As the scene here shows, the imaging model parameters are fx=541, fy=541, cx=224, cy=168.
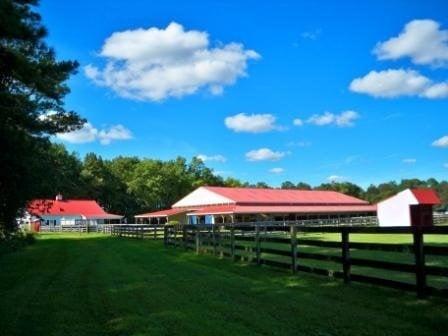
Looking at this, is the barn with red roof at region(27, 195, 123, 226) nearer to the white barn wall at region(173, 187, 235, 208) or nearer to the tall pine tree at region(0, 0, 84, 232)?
the white barn wall at region(173, 187, 235, 208)

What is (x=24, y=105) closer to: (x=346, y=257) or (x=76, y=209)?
(x=346, y=257)

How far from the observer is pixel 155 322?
7.64 metres

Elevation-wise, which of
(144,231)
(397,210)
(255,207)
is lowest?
(144,231)

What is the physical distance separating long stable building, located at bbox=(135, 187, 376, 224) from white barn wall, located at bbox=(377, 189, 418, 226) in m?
14.5

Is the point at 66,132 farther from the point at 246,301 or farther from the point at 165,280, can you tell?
A: the point at 246,301

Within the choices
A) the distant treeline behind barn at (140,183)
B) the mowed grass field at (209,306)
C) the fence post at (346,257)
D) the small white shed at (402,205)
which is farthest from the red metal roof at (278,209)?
the fence post at (346,257)

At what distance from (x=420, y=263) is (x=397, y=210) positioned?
43484 millimetres

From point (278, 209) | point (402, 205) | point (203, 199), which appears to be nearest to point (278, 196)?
point (278, 209)

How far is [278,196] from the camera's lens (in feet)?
230

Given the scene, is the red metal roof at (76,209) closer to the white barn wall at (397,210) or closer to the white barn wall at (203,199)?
the white barn wall at (203,199)

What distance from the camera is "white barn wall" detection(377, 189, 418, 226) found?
1923 inches

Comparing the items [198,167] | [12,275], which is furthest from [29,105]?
[198,167]

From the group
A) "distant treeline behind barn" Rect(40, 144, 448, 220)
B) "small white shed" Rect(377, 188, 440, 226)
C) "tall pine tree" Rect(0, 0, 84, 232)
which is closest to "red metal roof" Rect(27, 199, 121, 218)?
"distant treeline behind barn" Rect(40, 144, 448, 220)

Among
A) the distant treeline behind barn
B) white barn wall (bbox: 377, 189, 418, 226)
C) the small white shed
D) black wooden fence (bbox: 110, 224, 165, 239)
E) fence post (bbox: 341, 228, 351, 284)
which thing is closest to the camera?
fence post (bbox: 341, 228, 351, 284)
